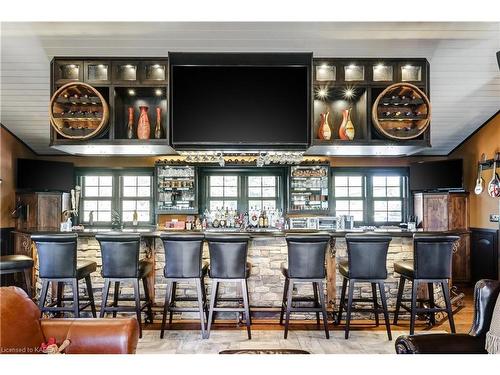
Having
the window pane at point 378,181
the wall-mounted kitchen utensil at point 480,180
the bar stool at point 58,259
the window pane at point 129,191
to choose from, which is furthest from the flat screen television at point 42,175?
the wall-mounted kitchen utensil at point 480,180

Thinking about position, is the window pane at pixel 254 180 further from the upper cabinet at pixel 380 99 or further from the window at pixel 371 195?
the upper cabinet at pixel 380 99

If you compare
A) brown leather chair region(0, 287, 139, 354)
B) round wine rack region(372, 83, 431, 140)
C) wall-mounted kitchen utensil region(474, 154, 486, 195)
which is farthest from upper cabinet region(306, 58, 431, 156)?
brown leather chair region(0, 287, 139, 354)

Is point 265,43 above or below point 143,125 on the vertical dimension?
above

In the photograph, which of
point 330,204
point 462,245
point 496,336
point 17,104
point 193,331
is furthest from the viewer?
point 330,204

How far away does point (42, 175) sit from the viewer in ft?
22.8

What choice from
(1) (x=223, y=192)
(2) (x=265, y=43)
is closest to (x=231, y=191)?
(1) (x=223, y=192)

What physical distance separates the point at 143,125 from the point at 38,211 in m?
3.44

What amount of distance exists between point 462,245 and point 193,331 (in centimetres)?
512

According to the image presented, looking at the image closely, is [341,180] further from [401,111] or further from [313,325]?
[313,325]

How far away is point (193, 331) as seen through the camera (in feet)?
13.3

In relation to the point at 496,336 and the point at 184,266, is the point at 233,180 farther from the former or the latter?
the point at 496,336

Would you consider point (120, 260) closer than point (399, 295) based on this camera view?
Yes

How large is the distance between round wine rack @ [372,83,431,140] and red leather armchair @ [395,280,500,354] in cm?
223
